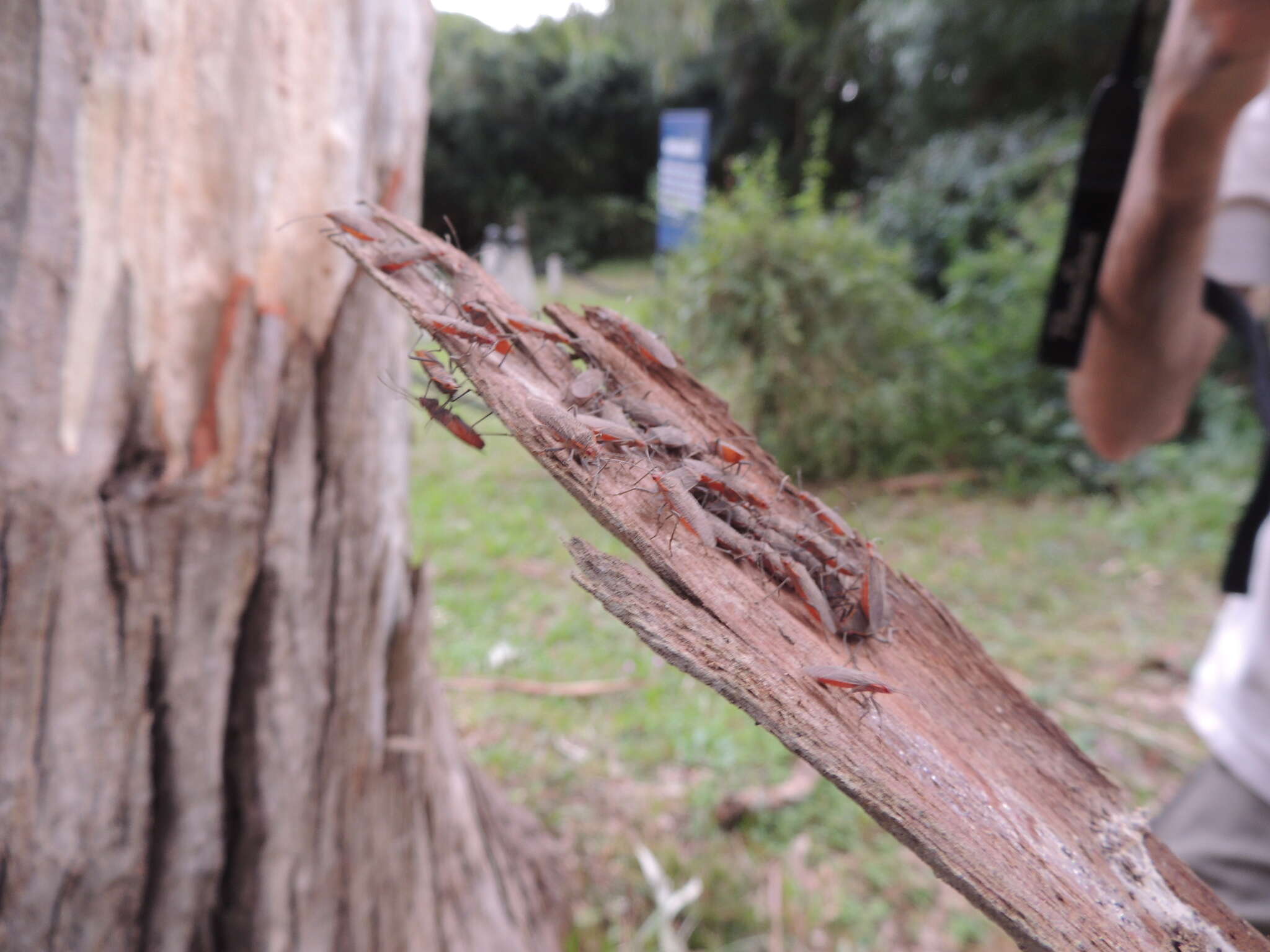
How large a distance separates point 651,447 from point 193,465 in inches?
43.0

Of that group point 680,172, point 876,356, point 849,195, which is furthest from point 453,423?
point 849,195

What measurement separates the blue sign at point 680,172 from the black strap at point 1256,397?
8.28 meters

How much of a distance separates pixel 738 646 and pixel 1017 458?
8.12 meters

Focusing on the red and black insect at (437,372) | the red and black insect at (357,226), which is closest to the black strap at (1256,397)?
the red and black insect at (437,372)

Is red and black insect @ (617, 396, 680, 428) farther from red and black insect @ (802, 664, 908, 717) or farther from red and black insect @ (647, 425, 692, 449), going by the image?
red and black insect @ (802, 664, 908, 717)

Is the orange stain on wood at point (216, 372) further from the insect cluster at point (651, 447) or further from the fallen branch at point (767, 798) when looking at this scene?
the fallen branch at point (767, 798)

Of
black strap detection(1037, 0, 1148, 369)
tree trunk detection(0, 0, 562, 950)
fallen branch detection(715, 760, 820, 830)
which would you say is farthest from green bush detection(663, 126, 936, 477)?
tree trunk detection(0, 0, 562, 950)

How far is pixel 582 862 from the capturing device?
10.4ft

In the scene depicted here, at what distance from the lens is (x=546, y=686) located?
4457 millimetres

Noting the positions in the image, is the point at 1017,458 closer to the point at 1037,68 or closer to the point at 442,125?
the point at 1037,68

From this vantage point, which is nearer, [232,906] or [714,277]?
[232,906]

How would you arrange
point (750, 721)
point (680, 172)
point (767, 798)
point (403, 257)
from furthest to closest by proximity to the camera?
1. point (680, 172)
2. point (767, 798)
3. point (750, 721)
4. point (403, 257)

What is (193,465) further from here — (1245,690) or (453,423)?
(1245,690)

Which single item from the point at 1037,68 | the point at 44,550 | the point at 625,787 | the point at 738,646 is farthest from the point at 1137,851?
the point at 1037,68
